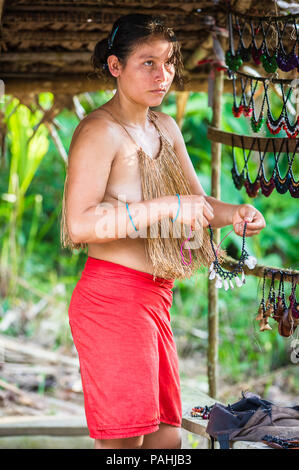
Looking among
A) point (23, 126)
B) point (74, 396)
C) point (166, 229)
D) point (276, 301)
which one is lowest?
point (74, 396)

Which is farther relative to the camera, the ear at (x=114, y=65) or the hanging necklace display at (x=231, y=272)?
the ear at (x=114, y=65)

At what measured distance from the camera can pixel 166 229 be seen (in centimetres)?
230

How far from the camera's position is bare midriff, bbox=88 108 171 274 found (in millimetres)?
2221

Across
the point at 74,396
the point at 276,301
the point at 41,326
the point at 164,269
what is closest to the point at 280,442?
the point at 276,301

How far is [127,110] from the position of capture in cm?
233

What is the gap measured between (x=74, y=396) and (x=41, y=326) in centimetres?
92

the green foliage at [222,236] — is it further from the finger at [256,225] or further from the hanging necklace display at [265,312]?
the finger at [256,225]

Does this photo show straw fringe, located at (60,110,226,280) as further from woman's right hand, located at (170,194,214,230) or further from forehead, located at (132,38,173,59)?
forehead, located at (132,38,173,59)

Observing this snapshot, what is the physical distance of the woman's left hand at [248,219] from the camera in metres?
2.25

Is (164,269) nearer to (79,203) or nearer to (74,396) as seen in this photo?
(79,203)

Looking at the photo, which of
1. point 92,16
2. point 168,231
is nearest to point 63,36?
point 92,16

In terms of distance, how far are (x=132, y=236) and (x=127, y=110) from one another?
441 millimetres

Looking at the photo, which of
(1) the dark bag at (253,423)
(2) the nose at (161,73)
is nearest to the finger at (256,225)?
(2) the nose at (161,73)

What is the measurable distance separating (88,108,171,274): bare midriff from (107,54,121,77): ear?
225 mm
